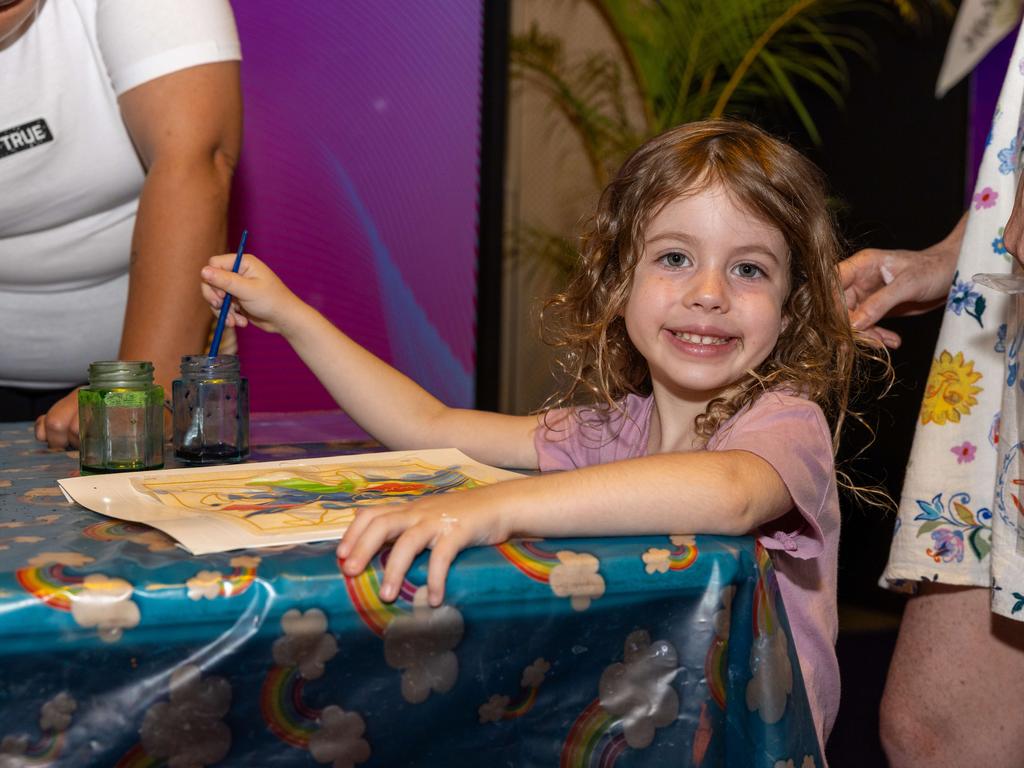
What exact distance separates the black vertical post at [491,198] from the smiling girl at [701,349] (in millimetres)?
2247

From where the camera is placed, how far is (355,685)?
0.67 metres

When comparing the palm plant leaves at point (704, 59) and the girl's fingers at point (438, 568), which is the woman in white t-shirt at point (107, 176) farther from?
the palm plant leaves at point (704, 59)

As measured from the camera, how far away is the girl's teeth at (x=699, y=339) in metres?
1.10

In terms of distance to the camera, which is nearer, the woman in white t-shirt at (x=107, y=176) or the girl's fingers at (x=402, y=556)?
the girl's fingers at (x=402, y=556)

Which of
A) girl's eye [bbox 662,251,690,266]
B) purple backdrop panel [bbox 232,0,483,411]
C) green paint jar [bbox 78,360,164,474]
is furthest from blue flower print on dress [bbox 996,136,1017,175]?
purple backdrop panel [bbox 232,0,483,411]

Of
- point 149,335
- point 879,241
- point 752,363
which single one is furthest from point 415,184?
point 752,363

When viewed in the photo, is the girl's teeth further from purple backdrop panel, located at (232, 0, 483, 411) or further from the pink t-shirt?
purple backdrop panel, located at (232, 0, 483, 411)

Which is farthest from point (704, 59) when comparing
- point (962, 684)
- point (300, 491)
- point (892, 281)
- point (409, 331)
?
point (300, 491)

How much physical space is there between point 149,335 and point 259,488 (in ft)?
1.53

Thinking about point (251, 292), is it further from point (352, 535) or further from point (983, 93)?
point (983, 93)

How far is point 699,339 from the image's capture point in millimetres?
1110

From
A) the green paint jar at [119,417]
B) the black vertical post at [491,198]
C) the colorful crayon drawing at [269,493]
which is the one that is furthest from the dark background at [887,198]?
the green paint jar at [119,417]

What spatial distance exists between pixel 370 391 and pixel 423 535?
0.52 meters

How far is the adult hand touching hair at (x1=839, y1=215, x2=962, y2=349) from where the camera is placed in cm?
Result: 129
